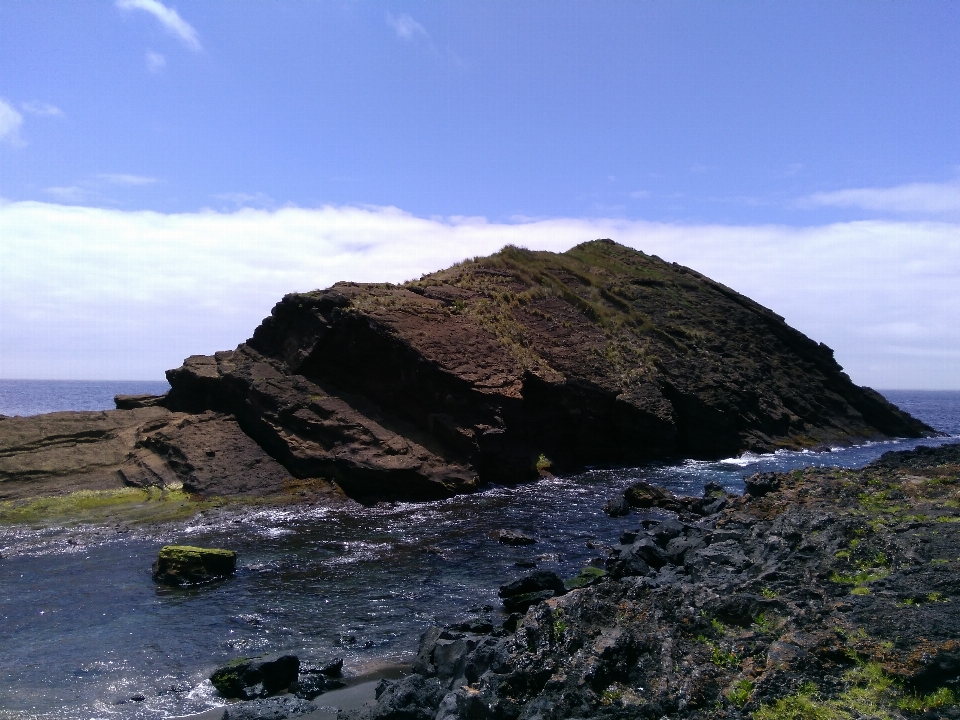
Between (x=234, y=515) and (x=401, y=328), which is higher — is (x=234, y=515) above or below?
below

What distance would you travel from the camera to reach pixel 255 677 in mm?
11781

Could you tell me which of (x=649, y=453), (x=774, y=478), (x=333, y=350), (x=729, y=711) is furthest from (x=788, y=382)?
(x=729, y=711)

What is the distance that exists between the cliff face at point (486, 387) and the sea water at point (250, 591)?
12.9 feet

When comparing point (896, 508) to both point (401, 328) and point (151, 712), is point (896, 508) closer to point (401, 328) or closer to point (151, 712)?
point (151, 712)

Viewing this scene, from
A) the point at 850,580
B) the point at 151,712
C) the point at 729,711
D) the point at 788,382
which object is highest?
the point at 788,382

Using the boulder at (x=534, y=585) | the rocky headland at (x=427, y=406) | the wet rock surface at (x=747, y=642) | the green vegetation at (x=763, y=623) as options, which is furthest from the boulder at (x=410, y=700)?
the rocky headland at (x=427, y=406)

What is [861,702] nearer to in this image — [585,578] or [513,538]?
[585,578]

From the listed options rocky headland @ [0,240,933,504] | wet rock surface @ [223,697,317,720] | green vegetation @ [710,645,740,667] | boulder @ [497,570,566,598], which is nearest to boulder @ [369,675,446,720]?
wet rock surface @ [223,697,317,720]

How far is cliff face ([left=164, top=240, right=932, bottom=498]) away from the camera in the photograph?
29.8 metres

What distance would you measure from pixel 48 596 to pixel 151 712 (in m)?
7.43

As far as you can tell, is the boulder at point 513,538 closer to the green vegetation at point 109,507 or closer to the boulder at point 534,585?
the boulder at point 534,585

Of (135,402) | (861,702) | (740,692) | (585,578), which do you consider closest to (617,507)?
(585,578)

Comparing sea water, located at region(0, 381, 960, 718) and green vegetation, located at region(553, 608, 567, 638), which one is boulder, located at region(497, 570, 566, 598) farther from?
green vegetation, located at region(553, 608, 567, 638)

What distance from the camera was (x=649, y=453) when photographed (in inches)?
1447
